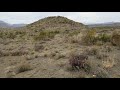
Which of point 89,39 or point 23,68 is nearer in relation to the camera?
point 23,68

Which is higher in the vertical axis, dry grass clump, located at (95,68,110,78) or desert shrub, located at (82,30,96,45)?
desert shrub, located at (82,30,96,45)

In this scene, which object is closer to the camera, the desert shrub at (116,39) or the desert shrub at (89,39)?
the desert shrub at (116,39)

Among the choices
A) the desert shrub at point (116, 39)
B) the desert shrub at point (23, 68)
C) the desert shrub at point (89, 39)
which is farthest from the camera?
the desert shrub at point (89, 39)

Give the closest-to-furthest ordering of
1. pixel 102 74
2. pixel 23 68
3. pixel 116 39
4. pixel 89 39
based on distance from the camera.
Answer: pixel 102 74 → pixel 23 68 → pixel 116 39 → pixel 89 39

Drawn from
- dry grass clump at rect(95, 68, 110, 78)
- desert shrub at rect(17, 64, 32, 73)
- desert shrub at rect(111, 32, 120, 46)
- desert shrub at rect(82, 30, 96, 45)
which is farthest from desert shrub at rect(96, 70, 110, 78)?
desert shrub at rect(82, 30, 96, 45)

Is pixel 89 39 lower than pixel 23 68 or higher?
higher

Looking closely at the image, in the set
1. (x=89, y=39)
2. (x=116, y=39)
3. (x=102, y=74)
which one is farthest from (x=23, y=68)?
(x=89, y=39)

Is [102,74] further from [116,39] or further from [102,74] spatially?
[116,39]

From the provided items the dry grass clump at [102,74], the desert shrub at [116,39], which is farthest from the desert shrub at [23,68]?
the desert shrub at [116,39]

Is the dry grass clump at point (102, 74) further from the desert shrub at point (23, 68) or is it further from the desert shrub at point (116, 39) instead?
the desert shrub at point (116, 39)

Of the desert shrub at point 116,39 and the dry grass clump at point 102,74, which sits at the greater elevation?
the desert shrub at point 116,39

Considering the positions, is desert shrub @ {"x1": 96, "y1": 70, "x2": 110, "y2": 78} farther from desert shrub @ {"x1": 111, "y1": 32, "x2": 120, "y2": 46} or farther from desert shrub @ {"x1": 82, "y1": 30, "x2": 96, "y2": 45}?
desert shrub @ {"x1": 82, "y1": 30, "x2": 96, "y2": 45}

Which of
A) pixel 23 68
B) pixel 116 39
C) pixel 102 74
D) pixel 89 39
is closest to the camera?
pixel 102 74
